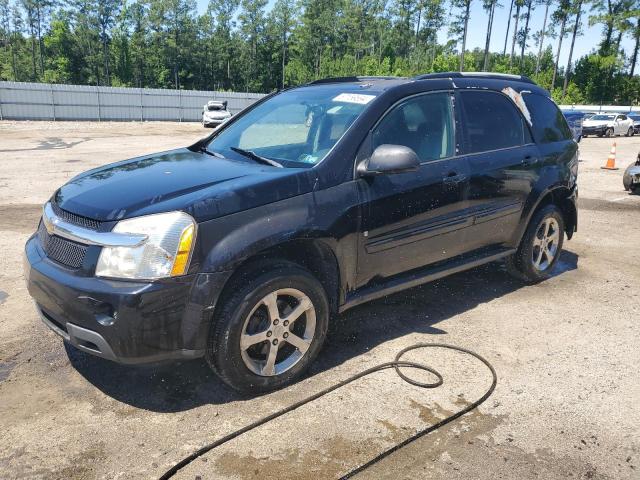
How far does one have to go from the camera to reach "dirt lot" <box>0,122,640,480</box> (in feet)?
8.83

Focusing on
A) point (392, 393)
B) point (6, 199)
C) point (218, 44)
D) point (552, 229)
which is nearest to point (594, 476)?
point (392, 393)

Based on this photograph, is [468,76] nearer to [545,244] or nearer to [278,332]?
[545,244]

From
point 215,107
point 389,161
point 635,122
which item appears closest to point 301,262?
point 389,161

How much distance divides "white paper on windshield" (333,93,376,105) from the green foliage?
66.7 m

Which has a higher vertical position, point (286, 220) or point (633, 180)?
point (286, 220)

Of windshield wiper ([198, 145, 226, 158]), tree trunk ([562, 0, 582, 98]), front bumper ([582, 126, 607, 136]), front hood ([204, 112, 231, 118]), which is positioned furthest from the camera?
tree trunk ([562, 0, 582, 98])

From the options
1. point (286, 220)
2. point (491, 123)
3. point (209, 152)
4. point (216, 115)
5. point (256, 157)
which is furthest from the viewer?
point (216, 115)

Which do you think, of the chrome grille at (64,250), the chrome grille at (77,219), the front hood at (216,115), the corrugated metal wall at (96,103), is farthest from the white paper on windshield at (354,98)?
the corrugated metal wall at (96,103)

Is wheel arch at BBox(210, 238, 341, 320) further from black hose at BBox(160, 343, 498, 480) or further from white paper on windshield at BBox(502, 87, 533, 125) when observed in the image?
white paper on windshield at BBox(502, 87, 533, 125)

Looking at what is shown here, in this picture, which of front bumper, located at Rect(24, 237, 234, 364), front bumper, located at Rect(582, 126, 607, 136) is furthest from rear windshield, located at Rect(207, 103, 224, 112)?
front bumper, located at Rect(24, 237, 234, 364)

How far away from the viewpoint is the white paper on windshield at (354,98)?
3787 mm

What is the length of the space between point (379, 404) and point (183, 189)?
166 cm

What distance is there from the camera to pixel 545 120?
5172 millimetres

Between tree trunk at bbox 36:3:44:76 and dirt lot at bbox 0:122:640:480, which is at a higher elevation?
tree trunk at bbox 36:3:44:76
